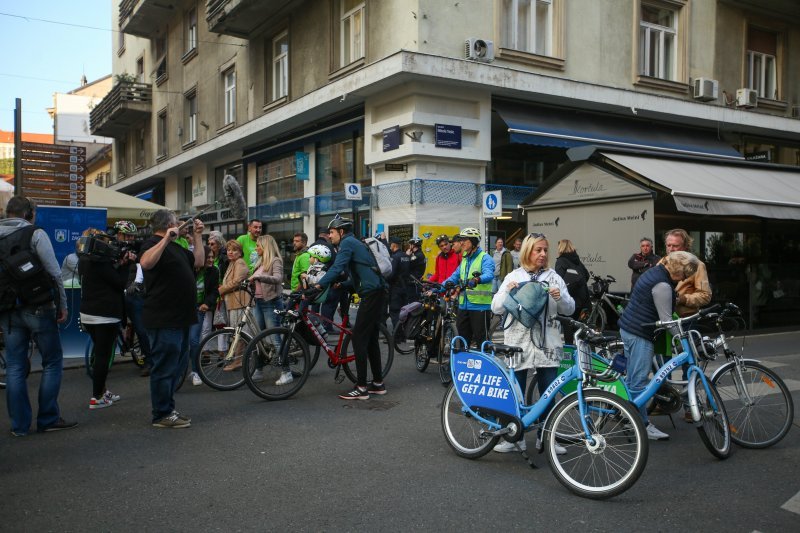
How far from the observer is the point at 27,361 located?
565 centimetres

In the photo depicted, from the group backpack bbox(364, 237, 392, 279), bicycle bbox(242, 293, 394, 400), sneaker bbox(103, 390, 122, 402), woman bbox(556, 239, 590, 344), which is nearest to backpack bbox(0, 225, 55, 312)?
sneaker bbox(103, 390, 122, 402)

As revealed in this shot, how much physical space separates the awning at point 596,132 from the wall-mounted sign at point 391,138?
105 inches

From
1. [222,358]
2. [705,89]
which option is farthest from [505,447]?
[705,89]

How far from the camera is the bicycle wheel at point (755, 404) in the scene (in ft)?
17.4

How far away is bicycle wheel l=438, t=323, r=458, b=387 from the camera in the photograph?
26.2 ft

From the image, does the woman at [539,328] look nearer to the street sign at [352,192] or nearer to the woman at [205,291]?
the woman at [205,291]

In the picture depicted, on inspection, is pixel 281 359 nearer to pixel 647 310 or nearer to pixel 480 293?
pixel 480 293

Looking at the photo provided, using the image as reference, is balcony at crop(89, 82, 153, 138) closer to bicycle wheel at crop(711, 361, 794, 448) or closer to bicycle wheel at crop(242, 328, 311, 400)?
bicycle wheel at crop(242, 328, 311, 400)

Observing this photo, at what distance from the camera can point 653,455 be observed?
5.23 m

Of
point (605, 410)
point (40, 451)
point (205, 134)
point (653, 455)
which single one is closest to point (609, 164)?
point (653, 455)

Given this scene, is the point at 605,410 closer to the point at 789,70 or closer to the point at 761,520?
the point at 761,520

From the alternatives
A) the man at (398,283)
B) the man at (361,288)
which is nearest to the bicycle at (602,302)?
the man at (398,283)

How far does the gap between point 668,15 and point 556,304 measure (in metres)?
16.8

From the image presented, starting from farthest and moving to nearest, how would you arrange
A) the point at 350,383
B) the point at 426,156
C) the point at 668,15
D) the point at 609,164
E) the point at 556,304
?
1. the point at 668,15
2. the point at 426,156
3. the point at 609,164
4. the point at 350,383
5. the point at 556,304
